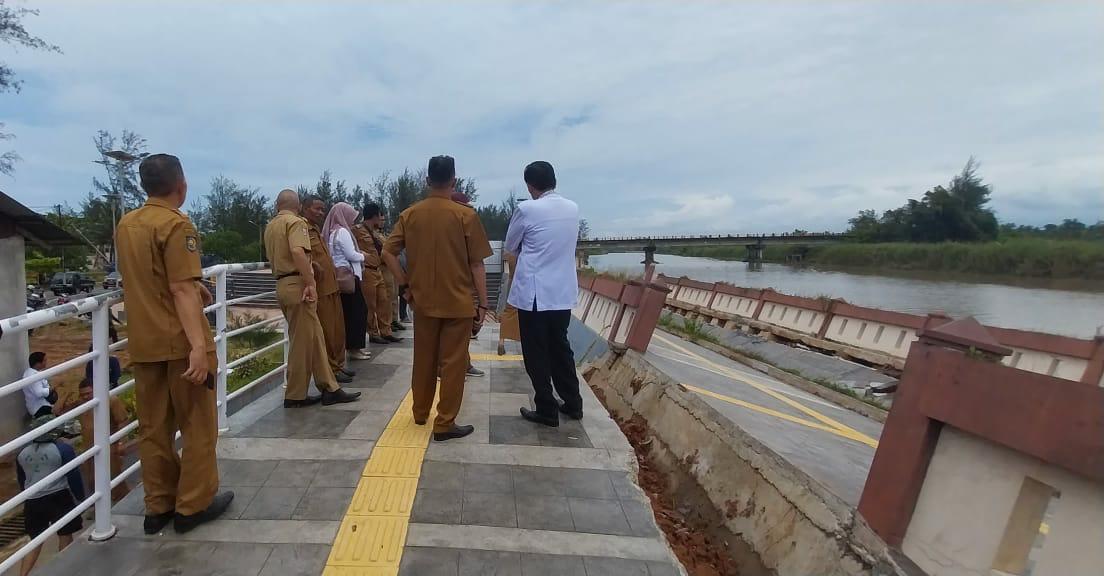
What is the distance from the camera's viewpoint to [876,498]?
2174mm

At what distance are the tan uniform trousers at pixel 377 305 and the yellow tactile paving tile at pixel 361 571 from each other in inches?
176

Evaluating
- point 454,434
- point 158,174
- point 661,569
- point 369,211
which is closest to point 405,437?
point 454,434

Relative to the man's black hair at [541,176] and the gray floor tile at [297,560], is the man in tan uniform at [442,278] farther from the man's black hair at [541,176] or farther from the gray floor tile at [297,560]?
the gray floor tile at [297,560]

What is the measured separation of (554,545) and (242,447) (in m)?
2.11

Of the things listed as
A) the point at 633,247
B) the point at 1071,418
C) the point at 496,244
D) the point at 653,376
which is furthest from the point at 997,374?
the point at 633,247

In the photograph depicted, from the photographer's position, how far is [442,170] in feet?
11.7

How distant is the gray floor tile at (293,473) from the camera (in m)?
2.98

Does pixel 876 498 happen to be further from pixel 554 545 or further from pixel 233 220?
pixel 233 220

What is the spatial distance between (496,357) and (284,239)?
291 centimetres

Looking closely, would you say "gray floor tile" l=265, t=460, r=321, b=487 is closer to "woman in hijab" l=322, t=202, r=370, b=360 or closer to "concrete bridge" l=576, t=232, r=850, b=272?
"woman in hijab" l=322, t=202, r=370, b=360

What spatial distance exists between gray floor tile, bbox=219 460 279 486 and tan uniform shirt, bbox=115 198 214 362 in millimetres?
949

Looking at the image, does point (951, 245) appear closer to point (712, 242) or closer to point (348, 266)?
point (712, 242)

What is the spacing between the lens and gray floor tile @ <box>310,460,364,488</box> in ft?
9.77

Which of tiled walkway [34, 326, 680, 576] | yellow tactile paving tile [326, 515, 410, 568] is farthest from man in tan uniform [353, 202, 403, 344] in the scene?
yellow tactile paving tile [326, 515, 410, 568]
